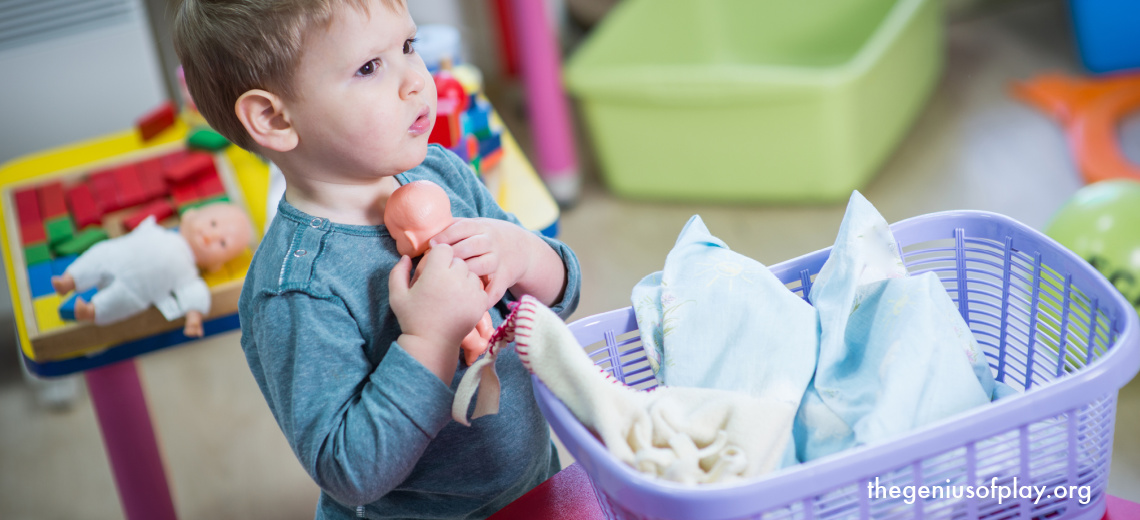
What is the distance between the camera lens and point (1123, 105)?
2035 millimetres

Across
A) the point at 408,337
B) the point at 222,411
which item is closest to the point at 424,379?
the point at 408,337

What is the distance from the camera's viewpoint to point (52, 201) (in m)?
1.19

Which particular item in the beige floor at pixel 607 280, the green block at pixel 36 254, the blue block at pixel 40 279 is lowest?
the beige floor at pixel 607 280

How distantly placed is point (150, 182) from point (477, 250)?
0.76 metres

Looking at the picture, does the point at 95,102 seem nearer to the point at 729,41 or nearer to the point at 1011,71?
the point at 729,41

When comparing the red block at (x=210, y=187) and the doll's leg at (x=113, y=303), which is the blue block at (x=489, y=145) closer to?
the red block at (x=210, y=187)

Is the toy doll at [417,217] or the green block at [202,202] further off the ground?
the toy doll at [417,217]

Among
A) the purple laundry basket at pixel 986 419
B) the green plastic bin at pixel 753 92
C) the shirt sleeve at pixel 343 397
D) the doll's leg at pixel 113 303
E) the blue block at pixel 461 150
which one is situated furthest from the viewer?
the green plastic bin at pixel 753 92

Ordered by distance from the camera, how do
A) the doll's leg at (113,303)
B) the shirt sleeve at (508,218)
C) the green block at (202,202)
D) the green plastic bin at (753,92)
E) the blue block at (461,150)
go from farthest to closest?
the green plastic bin at (753,92) < the green block at (202,202) < the blue block at (461,150) < the doll's leg at (113,303) < the shirt sleeve at (508,218)

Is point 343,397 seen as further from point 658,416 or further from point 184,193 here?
point 184,193

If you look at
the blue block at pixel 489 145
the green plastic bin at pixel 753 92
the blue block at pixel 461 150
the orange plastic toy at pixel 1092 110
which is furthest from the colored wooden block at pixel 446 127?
the orange plastic toy at pixel 1092 110

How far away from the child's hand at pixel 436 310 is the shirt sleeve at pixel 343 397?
0.01 meters

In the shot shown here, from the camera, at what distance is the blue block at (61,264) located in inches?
41.3

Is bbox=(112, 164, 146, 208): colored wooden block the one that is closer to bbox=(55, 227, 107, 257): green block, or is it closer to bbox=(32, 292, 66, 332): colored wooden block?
bbox=(55, 227, 107, 257): green block
